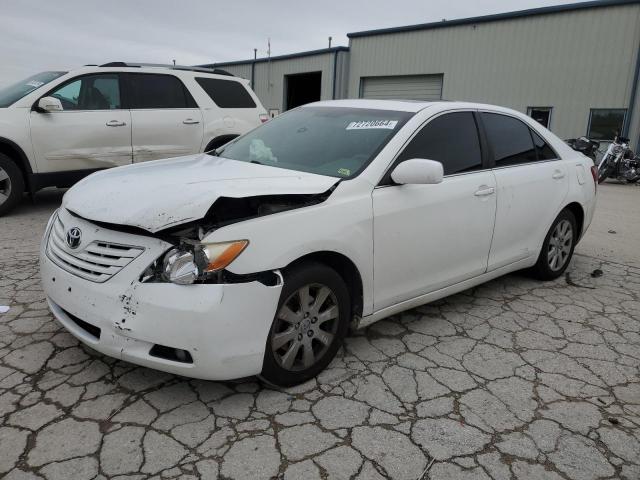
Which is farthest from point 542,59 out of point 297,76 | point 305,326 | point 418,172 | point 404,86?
point 305,326

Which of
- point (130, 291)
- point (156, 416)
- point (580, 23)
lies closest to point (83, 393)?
point (156, 416)

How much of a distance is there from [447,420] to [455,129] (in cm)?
209

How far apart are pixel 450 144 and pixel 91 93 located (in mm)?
5136

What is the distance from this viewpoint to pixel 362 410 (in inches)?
104

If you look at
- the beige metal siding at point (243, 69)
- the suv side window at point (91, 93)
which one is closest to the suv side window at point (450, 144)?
the suv side window at point (91, 93)

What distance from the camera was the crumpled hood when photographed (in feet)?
8.09

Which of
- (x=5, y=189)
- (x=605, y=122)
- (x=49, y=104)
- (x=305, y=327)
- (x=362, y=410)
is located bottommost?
(x=362, y=410)

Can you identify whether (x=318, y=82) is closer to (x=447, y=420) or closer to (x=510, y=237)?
(x=510, y=237)

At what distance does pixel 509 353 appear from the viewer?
336cm

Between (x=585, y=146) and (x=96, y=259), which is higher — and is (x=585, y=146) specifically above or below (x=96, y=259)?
above

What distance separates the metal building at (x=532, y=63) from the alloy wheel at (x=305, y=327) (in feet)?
48.0

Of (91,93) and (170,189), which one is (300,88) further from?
(170,189)

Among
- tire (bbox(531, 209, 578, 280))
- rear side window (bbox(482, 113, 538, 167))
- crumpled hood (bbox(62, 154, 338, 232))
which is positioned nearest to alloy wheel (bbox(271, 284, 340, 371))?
crumpled hood (bbox(62, 154, 338, 232))

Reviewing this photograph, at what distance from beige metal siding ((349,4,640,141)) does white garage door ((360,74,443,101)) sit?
1.11 ft
